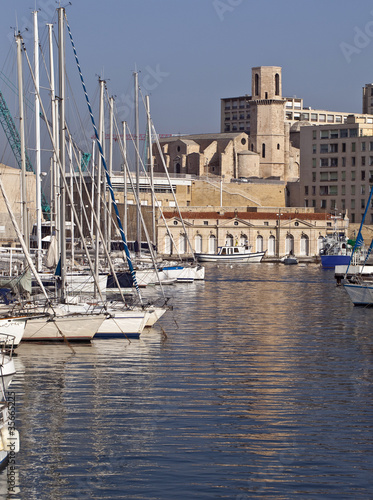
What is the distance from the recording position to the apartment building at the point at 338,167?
4505 inches

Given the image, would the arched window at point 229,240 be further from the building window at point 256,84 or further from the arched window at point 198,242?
the building window at point 256,84

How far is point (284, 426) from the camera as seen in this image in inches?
671

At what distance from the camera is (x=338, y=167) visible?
116438mm

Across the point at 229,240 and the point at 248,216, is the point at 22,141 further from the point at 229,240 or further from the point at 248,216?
the point at 248,216

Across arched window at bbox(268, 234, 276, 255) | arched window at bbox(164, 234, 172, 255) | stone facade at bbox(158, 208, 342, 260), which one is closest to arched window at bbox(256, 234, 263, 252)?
stone facade at bbox(158, 208, 342, 260)

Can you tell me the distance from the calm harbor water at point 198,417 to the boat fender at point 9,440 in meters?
0.52

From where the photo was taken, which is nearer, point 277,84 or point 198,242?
point 198,242

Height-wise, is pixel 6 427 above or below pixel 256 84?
below

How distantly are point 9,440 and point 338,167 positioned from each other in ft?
348

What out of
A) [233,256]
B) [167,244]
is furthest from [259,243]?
[233,256]

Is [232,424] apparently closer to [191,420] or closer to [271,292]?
[191,420]

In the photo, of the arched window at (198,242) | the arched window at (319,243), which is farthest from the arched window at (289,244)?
the arched window at (198,242)

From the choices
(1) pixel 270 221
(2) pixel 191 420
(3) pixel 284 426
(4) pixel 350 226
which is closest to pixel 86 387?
(2) pixel 191 420

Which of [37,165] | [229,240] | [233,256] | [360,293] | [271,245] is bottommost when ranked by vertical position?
[233,256]
